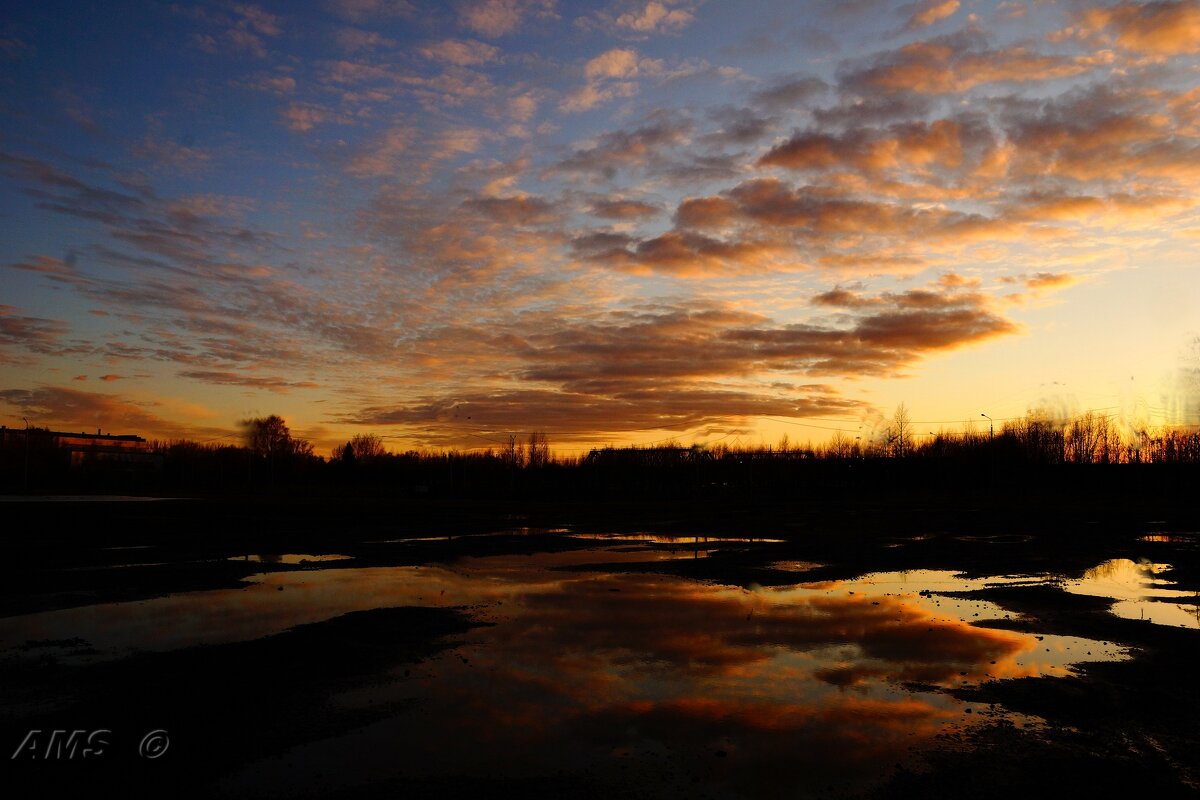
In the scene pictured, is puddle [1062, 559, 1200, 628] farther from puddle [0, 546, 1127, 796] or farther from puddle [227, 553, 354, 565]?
puddle [227, 553, 354, 565]

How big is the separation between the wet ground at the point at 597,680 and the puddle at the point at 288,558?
1498mm

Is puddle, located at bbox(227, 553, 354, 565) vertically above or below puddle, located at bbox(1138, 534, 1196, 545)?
below

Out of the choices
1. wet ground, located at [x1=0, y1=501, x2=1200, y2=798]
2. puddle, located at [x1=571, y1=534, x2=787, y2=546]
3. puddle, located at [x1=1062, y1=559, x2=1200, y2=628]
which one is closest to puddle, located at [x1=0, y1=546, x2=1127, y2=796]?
wet ground, located at [x1=0, y1=501, x2=1200, y2=798]

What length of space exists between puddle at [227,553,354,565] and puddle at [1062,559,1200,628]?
21.3 m

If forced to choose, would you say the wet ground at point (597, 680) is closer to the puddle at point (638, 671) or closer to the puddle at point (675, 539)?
the puddle at point (638, 671)

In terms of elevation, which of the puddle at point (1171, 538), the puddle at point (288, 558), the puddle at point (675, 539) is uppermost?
the puddle at point (1171, 538)

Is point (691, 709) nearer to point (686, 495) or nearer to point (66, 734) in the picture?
point (66, 734)

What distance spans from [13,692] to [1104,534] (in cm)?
4292

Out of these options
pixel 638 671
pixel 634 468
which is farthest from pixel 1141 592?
pixel 634 468

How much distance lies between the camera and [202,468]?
136 m

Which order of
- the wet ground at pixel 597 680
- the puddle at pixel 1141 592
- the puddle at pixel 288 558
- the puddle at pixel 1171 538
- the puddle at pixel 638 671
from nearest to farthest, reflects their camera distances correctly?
1. the wet ground at pixel 597 680
2. the puddle at pixel 638 671
3. the puddle at pixel 1141 592
4. the puddle at pixel 288 558
5. the puddle at pixel 1171 538

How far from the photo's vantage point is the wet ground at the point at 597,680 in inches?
298

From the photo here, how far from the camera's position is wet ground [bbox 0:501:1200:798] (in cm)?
758

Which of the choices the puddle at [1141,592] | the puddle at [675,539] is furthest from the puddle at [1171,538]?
the puddle at [675,539]
